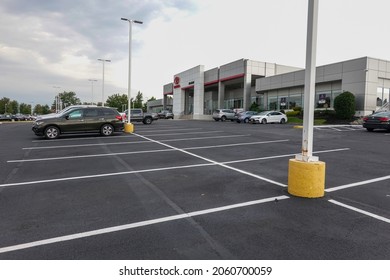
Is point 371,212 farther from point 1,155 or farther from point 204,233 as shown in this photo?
point 1,155

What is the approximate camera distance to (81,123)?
53.6 ft

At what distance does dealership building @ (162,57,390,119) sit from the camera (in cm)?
2909

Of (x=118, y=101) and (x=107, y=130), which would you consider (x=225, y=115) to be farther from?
(x=118, y=101)

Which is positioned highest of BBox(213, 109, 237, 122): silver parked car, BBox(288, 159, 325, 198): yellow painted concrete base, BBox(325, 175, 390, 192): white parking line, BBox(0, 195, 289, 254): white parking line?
BBox(213, 109, 237, 122): silver parked car

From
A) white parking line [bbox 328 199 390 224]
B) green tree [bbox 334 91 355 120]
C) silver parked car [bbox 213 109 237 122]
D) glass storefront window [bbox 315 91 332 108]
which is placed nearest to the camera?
white parking line [bbox 328 199 390 224]

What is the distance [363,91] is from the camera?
28734mm

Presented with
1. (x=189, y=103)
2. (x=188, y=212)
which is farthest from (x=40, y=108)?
(x=188, y=212)

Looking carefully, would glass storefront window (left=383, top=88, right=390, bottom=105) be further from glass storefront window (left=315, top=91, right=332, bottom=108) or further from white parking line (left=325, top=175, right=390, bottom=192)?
white parking line (left=325, top=175, right=390, bottom=192)

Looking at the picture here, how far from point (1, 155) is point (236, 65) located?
127ft

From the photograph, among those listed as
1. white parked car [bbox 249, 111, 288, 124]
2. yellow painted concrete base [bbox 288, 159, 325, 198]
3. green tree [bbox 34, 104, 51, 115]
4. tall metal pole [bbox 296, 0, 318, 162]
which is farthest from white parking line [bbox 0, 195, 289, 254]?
green tree [bbox 34, 104, 51, 115]

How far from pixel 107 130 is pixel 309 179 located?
1390 centimetres

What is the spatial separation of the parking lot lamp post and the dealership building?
27.6 m

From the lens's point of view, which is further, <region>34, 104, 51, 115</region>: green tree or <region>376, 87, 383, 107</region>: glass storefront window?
<region>34, 104, 51, 115</region>: green tree
